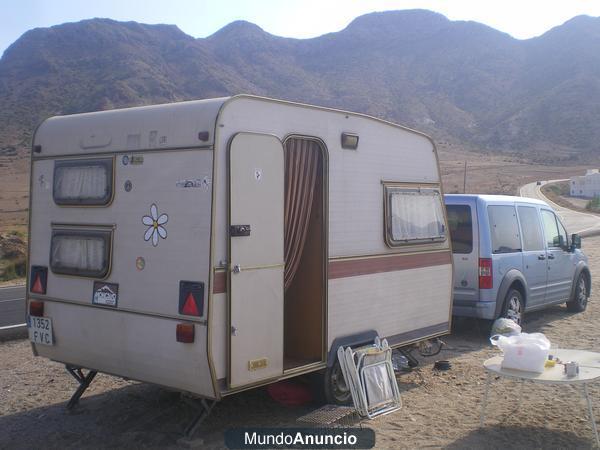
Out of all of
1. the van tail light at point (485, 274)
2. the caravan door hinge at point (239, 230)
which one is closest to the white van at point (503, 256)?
the van tail light at point (485, 274)

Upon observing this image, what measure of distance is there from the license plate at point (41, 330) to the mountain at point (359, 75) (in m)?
59.3

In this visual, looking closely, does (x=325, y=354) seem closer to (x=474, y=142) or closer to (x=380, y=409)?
(x=380, y=409)

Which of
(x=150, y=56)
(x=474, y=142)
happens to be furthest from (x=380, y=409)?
(x=150, y=56)

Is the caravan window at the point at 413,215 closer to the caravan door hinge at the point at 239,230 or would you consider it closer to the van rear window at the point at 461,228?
the van rear window at the point at 461,228

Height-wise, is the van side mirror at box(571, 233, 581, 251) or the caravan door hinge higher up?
the van side mirror at box(571, 233, 581, 251)

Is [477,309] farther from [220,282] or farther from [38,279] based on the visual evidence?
[38,279]

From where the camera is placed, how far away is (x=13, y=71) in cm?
8419

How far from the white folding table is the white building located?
58.1 meters

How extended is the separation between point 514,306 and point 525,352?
4042 mm

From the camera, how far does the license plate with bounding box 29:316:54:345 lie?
5.91 m

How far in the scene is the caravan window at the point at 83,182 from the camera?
18.3 ft

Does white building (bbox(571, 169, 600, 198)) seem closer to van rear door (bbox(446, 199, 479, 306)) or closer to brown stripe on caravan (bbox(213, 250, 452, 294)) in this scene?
van rear door (bbox(446, 199, 479, 306))

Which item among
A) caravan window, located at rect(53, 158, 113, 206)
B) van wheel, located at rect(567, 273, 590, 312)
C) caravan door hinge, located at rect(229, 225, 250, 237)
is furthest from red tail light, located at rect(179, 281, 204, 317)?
van wheel, located at rect(567, 273, 590, 312)

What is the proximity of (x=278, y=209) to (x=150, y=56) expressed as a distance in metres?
89.3
